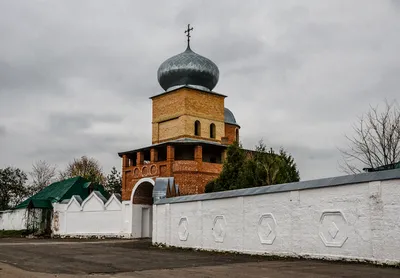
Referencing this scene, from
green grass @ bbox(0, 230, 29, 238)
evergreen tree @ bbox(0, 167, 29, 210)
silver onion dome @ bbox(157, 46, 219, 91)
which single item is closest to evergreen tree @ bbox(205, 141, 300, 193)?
silver onion dome @ bbox(157, 46, 219, 91)

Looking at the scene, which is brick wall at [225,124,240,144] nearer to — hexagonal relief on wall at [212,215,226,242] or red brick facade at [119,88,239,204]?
red brick facade at [119,88,239,204]

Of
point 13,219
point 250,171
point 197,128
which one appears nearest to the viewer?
point 250,171

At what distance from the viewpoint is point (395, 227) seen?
39.6 feet

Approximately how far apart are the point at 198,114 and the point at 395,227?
23.5m

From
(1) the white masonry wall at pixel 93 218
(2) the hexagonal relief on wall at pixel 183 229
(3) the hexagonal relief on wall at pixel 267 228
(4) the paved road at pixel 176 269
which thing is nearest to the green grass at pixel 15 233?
(1) the white masonry wall at pixel 93 218

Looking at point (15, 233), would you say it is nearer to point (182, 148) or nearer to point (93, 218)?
point (93, 218)

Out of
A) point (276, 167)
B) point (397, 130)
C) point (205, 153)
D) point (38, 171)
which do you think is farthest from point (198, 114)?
point (38, 171)

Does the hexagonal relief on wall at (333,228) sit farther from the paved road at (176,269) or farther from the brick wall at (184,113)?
the brick wall at (184,113)

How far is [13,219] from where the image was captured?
1652 inches

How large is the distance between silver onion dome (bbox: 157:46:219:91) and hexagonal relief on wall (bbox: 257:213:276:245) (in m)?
20.1

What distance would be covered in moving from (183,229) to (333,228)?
317 inches

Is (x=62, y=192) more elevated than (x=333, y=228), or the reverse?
(x=62, y=192)

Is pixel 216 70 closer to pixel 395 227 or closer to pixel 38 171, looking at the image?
pixel 395 227

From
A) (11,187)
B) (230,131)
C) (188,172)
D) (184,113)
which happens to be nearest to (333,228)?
(188,172)
